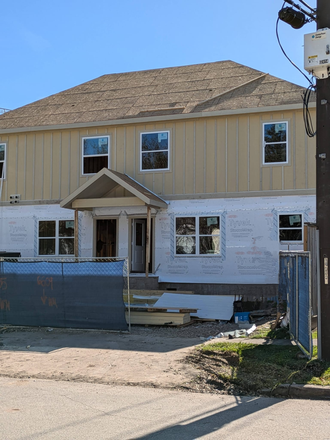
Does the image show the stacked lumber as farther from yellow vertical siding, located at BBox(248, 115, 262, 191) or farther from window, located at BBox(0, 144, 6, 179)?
window, located at BBox(0, 144, 6, 179)

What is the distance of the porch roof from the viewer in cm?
1589

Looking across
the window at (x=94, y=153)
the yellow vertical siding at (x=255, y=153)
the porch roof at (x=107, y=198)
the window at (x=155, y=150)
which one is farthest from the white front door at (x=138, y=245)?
the yellow vertical siding at (x=255, y=153)

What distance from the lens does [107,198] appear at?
16.5 meters

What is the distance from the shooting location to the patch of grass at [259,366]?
23.3 ft

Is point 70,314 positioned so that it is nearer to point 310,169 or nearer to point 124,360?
point 124,360

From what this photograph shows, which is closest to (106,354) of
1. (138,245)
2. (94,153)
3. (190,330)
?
(190,330)

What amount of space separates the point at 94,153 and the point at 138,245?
3901 mm

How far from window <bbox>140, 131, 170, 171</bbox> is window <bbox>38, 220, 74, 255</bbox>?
368 cm

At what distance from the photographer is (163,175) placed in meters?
17.4

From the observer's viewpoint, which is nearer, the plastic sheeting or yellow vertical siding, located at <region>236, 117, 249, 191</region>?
the plastic sheeting

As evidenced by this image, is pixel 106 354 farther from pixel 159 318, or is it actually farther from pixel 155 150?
pixel 155 150

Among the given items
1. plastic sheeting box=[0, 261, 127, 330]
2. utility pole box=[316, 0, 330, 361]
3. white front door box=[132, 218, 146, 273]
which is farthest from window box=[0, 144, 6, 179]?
utility pole box=[316, 0, 330, 361]

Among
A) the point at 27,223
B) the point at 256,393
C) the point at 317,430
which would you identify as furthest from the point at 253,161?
the point at 317,430

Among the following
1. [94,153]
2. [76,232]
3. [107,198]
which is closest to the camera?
[107,198]
